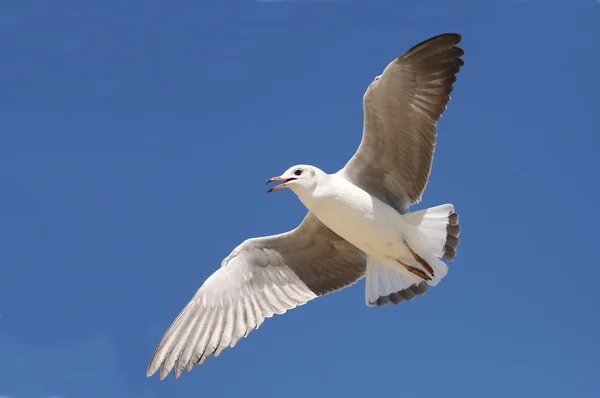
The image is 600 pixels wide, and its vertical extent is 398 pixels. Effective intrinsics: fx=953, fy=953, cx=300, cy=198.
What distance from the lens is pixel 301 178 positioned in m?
9.01

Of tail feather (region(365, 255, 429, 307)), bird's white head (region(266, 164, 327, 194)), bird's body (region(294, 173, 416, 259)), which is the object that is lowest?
tail feather (region(365, 255, 429, 307))

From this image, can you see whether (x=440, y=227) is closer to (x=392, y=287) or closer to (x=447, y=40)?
(x=392, y=287)

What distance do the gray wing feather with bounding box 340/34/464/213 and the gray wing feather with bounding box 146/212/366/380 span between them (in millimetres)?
868

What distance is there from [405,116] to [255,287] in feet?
7.69

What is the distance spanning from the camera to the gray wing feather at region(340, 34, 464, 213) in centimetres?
885

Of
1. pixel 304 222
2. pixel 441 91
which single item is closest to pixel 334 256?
pixel 304 222

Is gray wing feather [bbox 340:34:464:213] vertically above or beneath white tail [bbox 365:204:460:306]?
above

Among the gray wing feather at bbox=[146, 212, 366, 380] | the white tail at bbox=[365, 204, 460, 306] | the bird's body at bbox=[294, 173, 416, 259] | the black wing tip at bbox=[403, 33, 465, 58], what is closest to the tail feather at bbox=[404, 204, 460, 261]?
the white tail at bbox=[365, 204, 460, 306]

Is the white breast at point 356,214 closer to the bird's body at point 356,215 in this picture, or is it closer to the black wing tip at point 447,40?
the bird's body at point 356,215

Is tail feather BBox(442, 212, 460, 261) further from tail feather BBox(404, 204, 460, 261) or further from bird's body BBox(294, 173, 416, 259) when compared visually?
bird's body BBox(294, 173, 416, 259)

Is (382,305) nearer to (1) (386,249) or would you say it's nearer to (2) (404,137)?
(1) (386,249)

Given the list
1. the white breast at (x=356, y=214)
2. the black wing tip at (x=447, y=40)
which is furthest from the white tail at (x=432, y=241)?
the black wing tip at (x=447, y=40)

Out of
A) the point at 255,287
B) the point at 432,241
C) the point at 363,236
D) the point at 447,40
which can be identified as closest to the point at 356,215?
the point at 363,236

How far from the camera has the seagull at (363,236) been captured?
29.4 ft
